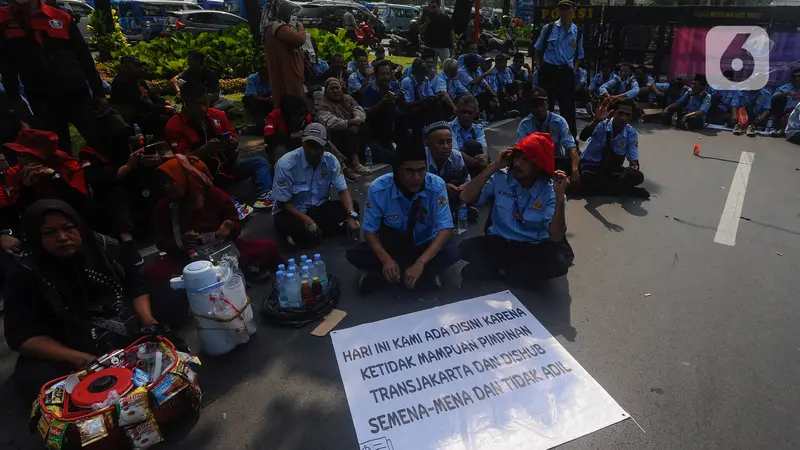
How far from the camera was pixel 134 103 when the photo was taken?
16.1 feet

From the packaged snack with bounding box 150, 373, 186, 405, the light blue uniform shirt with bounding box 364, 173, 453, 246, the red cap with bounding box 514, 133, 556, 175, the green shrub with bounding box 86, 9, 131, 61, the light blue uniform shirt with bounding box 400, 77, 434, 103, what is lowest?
the packaged snack with bounding box 150, 373, 186, 405

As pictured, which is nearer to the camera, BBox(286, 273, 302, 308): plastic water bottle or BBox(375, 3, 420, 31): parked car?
BBox(286, 273, 302, 308): plastic water bottle

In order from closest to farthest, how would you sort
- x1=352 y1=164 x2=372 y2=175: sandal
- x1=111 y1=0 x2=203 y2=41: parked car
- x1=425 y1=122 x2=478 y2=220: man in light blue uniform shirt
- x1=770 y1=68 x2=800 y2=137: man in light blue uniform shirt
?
x1=425 y1=122 x2=478 y2=220: man in light blue uniform shirt
x1=352 y1=164 x2=372 y2=175: sandal
x1=770 y1=68 x2=800 y2=137: man in light blue uniform shirt
x1=111 y1=0 x2=203 y2=41: parked car

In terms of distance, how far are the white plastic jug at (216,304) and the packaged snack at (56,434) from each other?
0.90 meters

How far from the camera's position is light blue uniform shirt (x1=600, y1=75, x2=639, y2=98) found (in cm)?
975

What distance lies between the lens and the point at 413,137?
344 centimetres

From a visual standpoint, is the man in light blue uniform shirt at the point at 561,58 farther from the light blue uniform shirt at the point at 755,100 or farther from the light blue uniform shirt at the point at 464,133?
the light blue uniform shirt at the point at 755,100

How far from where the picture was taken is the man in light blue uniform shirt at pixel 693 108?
915 cm

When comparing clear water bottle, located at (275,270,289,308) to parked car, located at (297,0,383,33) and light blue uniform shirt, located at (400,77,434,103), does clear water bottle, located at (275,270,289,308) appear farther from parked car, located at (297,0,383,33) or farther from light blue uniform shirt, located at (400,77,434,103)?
parked car, located at (297,0,383,33)

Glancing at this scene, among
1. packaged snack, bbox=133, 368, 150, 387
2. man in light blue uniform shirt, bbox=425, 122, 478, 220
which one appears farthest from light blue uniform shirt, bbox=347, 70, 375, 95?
packaged snack, bbox=133, 368, 150, 387

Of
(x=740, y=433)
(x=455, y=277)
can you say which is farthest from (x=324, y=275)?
(x=740, y=433)

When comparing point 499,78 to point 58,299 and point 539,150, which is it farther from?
point 58,299

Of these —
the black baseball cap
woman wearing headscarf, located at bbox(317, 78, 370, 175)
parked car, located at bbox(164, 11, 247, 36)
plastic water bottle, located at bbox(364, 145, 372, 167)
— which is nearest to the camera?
the black baseball cap

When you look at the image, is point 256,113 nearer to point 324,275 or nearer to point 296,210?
point 296,210
